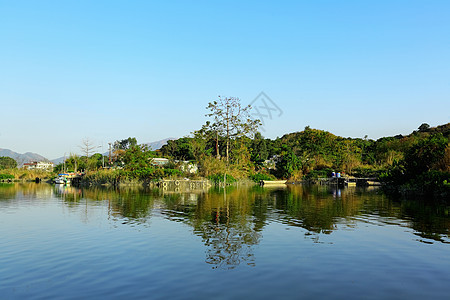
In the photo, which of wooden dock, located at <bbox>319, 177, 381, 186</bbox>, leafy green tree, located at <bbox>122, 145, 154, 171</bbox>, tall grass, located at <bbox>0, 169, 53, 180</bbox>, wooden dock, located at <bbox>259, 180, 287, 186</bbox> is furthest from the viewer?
tall grass, located at <bbox>0, 169, 53, 180</bbox>

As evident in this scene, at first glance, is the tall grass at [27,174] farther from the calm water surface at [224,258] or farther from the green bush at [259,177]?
the calm water surface at [224,258]

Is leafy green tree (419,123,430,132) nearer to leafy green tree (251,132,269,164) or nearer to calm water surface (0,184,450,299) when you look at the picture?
leafy green tree (251,132,269,164)

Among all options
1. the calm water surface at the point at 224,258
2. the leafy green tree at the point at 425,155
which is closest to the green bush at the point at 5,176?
the calm water surface at the point at 224,258

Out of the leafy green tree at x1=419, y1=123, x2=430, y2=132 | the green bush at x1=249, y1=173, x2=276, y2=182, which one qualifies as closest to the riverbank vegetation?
the green bush at x1=249, y1=173, x2=276, y2=182

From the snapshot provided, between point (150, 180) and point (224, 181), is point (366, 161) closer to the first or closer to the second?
point (224, 181)

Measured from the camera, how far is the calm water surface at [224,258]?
7.51 m

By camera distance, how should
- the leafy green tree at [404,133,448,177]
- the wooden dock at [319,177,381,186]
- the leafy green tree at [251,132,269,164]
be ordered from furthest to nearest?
the leafy green tree at [251,132,269,164] → the wooden dock at [319,177,381,186] → the leafy green tree at [404,133,448,177]

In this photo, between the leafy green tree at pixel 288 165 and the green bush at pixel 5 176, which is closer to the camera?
the leafy green tree at pixel 288 165

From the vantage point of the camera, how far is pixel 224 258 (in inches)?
396

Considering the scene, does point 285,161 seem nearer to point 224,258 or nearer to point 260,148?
point 260,148

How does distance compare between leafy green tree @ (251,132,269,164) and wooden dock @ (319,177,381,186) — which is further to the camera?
leafy green tree @ (251,132,269,164)

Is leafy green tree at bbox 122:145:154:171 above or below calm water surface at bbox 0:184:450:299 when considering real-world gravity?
above

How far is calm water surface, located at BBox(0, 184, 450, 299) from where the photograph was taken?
24.6 ft

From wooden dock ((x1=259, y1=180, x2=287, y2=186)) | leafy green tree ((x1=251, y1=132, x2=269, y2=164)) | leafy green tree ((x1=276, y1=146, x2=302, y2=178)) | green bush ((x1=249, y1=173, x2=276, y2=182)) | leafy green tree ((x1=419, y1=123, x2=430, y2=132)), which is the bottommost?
wooden dock ((x1=259, y1=180, x2=287, y2=186))
